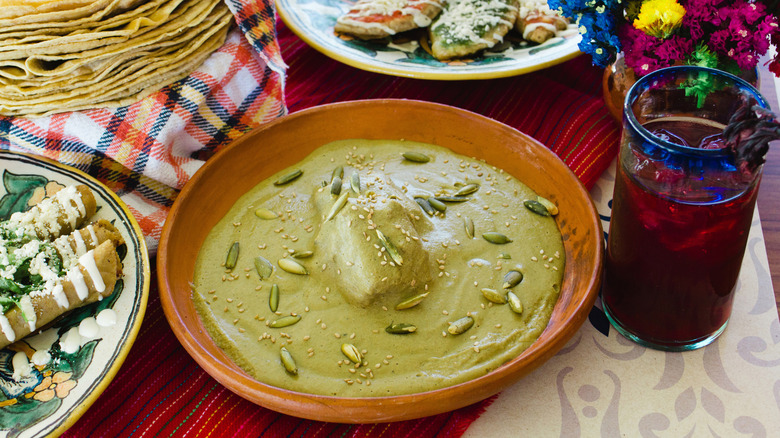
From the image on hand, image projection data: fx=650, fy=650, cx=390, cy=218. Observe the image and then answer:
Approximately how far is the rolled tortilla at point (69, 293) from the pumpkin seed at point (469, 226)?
69 cm

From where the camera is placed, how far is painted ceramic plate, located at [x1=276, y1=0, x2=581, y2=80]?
171 centimetres

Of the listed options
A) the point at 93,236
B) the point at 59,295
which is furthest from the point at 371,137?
the point at 59,295

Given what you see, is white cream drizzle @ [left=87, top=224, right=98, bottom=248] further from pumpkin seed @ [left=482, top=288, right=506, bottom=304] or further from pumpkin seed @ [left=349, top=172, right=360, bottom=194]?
pumpkin seed @ [left=482, top=288, right=506, bottom=304]

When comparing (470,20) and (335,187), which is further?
(470,20)

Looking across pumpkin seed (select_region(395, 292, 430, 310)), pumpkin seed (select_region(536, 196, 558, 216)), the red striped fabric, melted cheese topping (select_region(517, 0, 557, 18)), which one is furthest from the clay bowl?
melted cheese topping (select_region(517, 0, 557, 18))

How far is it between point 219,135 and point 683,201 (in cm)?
104

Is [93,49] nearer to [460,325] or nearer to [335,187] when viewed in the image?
[335,187]

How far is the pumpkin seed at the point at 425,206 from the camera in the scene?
1.40 m

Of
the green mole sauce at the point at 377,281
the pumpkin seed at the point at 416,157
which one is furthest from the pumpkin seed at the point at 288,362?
the pumpkin seed at the point at 416,157

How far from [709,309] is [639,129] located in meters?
0.40

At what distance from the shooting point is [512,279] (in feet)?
4.16

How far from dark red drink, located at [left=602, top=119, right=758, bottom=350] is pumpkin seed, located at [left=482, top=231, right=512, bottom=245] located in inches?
8.1

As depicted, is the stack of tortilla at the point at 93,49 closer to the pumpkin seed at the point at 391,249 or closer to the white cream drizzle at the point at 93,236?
the white cream drizzle at the point at 93,236

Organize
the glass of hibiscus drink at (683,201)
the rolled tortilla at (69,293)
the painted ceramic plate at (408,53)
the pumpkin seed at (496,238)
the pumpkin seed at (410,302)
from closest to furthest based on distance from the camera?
the glass of hibiscus drink at (683,201)
the rolled tortilla at (69,293)
the pumpkin seed at (410,302)
the pumpkin seed at (496,238)
the painted ceramic plate at (408,53)
